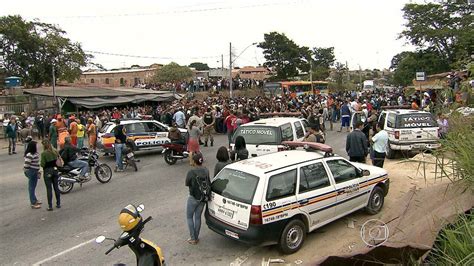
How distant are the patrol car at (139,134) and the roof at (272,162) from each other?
913cm

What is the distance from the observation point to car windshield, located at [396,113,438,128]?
13266 millimetres

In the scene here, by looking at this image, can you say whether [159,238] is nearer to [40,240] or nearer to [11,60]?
[40,240]

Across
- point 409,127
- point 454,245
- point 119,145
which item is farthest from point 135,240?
point 409,127

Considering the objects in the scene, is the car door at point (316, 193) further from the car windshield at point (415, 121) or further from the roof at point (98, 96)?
the roof at point (98, 96)

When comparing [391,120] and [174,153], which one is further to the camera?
[174,153]

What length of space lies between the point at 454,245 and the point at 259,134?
770cm

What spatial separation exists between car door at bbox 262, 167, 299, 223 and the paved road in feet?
2.72

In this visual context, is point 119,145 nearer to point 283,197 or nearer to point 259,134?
point 259,134

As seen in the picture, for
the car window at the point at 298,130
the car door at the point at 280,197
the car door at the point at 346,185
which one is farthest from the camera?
the car window at the point at 298,130

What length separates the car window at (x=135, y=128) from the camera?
15.7 meters

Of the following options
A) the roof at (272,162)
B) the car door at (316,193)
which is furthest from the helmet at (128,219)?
the car door at (316,193)

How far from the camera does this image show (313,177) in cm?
689

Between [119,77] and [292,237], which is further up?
[119,77]

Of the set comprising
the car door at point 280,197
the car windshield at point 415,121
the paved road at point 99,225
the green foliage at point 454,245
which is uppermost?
the car windshield at point 415,121
